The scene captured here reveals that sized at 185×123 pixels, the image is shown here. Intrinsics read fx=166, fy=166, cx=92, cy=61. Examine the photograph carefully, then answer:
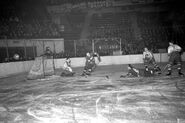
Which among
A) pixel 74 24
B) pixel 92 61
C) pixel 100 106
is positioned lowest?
pixel 100 106

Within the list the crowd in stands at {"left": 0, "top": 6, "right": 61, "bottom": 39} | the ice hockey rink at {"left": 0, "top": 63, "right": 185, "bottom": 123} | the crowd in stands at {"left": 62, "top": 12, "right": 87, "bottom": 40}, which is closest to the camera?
the ice hockey rink at {"left": 0, "top": 63, "right": 185, "bottom": 123}

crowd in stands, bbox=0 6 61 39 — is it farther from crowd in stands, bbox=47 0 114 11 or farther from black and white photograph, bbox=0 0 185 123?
crowd in stands, bbox=47 0 114 11

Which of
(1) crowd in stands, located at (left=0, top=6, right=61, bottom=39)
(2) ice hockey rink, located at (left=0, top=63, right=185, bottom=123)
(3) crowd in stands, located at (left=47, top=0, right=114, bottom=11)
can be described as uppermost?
(3) crowd in stands, located at (left=47, top=0, right=114, bottom=11)

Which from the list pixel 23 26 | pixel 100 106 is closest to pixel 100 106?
pixel 100 106

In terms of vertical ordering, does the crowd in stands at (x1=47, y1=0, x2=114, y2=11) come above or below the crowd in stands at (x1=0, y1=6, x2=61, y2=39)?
above

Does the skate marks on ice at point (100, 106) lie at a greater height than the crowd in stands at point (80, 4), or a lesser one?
lesser

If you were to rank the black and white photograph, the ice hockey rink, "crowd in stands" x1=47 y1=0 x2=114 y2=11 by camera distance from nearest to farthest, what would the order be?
the ice hockey rink < the black and white photograph < "crowd in stands" x1=47 y1=0 x2=114 y2=11

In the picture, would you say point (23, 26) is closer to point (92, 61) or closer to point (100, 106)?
point (92, 61)

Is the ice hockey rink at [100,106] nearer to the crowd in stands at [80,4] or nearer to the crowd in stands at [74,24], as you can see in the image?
the crowd in stands at [74,24]

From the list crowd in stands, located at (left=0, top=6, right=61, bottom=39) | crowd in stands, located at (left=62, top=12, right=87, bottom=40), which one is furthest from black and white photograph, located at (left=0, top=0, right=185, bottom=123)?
crowd in stands, located at (left=0, top=6, right=61, bottom=39)

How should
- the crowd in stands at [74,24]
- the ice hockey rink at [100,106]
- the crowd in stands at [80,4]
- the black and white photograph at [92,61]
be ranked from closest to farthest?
1. the ice hockey rink at [100,106]
2. the black and white photograph at [92,61]
3. the crowd in stands at [74,24]
4. the crowd in stands at [80,4]

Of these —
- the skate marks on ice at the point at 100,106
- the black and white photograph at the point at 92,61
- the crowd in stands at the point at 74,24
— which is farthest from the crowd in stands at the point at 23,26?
the skate marks on ice at the point at 100,106

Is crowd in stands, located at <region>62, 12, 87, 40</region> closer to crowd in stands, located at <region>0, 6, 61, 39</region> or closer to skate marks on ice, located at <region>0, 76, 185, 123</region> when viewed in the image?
crowd in stands, located at <region>0, 6, 61, 39</region>

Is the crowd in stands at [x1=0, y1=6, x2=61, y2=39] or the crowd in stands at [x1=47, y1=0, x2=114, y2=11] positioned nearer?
the crowd in stands at [x1=0, y1=6, x2=61, y2=39]
